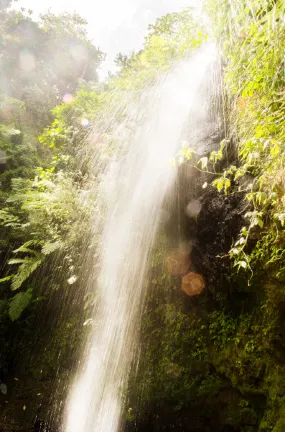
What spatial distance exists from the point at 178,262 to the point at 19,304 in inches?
138

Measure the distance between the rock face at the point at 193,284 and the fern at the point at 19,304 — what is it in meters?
3.43

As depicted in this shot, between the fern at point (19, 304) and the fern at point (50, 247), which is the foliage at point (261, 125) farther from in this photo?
the fern at point (19, 304)

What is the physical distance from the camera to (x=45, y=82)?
49.6 ft

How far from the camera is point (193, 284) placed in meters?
3.76

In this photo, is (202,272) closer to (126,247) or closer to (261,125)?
(126,247)

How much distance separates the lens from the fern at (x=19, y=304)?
199 inches

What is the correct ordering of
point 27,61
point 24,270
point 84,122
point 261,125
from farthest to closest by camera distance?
point 27,61, point 84,122, point 24,270, point 261,125

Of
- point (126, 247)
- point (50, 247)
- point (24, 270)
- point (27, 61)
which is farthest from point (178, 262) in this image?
point (27, 61)

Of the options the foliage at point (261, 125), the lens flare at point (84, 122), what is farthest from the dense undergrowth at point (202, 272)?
the lens flare at point (84, 122)

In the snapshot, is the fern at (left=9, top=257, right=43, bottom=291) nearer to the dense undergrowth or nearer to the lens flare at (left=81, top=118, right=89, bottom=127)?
the dense undergrowth

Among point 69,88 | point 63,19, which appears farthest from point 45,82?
point 63,19

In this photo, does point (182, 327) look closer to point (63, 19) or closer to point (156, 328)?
point (156, 328)

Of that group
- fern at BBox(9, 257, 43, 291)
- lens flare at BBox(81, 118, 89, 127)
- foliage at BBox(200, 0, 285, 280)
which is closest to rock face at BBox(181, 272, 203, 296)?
foliage at BBox(200, 0, 285, 280)

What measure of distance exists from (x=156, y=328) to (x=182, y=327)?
0.48 metres
